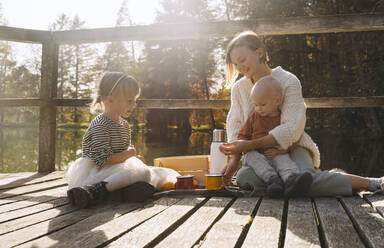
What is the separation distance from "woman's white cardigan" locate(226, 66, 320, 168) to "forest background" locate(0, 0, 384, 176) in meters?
0.17

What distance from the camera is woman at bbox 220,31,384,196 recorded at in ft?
6.84

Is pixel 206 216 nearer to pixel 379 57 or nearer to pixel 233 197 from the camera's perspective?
pixel 233 197

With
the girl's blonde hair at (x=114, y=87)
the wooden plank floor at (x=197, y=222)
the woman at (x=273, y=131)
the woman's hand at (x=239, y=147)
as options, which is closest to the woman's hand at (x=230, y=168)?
the woman at (x=273, y=131)

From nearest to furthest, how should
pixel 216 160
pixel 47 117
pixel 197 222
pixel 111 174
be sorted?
pixel 197 222, pixel 111 174, pixel 216 160, pixel 47 117

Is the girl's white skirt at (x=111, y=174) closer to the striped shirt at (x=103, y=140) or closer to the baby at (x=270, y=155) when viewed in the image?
the striped shirt at (x=103, y=140)

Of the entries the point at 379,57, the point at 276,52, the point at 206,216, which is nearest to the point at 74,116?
the point at 276,52

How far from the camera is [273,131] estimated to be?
227 centimetres

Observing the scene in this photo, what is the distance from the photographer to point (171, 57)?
24.7 m

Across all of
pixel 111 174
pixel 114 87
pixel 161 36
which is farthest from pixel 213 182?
pixel 161 36

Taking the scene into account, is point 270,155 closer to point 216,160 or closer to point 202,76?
point 216,160

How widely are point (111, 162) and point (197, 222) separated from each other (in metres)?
0.90

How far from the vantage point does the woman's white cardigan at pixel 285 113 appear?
89.1 inches

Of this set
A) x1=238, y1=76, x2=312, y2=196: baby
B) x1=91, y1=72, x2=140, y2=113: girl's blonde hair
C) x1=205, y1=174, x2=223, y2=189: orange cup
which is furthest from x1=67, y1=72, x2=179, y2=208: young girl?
x1=238, y1=76, x2=312, y2=196: baby

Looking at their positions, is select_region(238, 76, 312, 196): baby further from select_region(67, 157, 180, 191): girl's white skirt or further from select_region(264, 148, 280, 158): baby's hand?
select_region(67, 157, 180, 191): girl's white skirt
